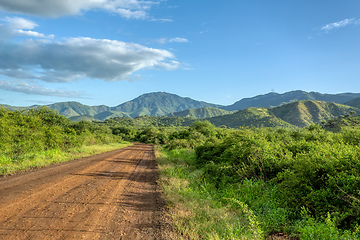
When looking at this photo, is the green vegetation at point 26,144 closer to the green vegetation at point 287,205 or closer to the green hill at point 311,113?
the green vegetation at point 287,205

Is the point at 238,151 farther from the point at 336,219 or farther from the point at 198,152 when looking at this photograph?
the point at 198,152

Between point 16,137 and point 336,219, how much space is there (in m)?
22.6

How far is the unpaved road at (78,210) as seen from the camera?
4.63m

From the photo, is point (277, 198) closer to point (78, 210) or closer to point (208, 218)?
point (208, 218)

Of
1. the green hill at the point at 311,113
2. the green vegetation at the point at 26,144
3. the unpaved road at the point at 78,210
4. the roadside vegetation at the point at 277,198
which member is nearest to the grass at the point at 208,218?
the roadside vegetation at the point at 277,198

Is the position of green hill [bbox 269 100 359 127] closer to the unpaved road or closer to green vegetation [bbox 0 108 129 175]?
green vegetation [bbox 0 108 129 175]

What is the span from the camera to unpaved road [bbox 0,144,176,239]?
4629 millimetres

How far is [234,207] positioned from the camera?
7023 millimetres

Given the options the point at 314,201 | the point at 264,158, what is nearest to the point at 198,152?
the point at 264,158

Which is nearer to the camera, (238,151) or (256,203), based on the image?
(256,203)

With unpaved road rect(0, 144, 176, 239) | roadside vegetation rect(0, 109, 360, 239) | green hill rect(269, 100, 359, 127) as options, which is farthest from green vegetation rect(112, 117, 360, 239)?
green hill rect(269, 100, 359, 127)

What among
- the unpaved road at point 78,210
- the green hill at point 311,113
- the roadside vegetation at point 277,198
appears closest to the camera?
the unpaved road at point 78,210

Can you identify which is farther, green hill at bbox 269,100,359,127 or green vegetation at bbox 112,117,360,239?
green hill at bbox 269,100,359,127

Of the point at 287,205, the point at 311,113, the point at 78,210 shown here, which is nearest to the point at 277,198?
the point at 287,205
